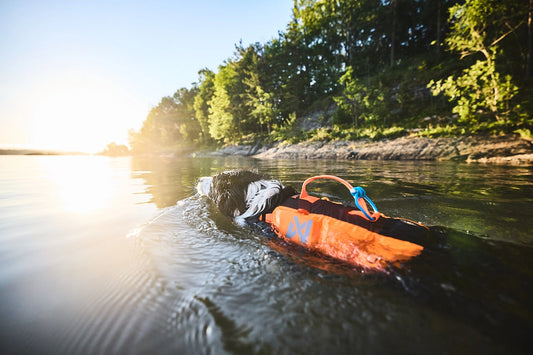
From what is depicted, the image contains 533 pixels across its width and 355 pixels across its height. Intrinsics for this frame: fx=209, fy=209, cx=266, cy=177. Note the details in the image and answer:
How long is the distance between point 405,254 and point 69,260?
133 inches

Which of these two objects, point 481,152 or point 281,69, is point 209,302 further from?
point 281,69

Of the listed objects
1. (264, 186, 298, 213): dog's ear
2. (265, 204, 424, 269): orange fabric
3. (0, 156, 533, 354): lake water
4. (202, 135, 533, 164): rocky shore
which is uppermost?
(202, 135, 533, 164): rocky shore

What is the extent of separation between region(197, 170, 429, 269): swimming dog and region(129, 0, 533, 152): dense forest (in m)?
12.3

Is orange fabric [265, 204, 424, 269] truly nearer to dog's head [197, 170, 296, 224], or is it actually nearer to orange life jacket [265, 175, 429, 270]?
orange life jacket [265, 175, 429, 270]

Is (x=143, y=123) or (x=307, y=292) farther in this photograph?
(x=143, y=123)

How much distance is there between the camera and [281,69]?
2653 cm

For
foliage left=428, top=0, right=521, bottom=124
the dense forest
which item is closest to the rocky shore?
the dense forest

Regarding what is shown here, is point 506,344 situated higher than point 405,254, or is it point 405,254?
point 405,254

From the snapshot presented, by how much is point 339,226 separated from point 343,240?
0.13 metres

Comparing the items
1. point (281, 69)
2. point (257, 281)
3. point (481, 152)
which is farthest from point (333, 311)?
point (281, 69)

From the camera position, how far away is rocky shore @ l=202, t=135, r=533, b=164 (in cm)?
862

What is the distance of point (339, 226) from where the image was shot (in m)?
2.02

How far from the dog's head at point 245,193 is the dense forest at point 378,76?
40.8 feet

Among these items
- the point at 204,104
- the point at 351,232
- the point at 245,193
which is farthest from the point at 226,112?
the point at 351,232
